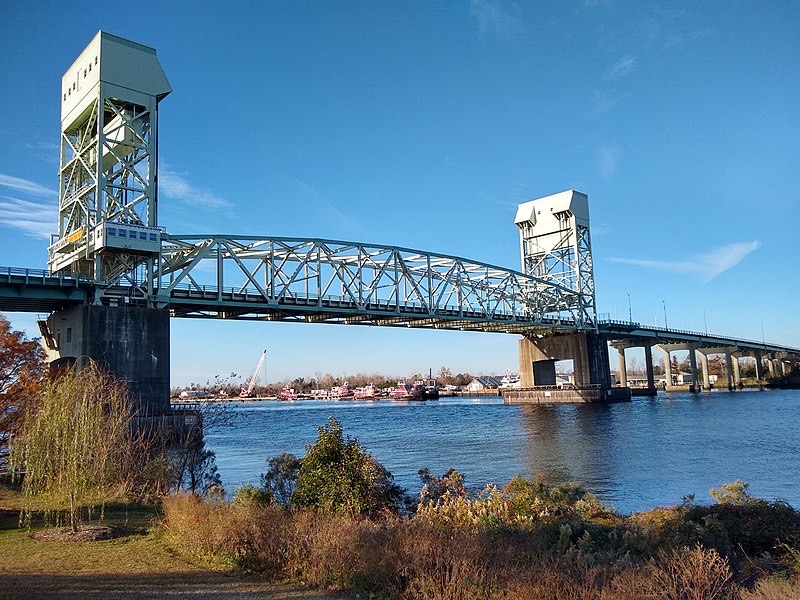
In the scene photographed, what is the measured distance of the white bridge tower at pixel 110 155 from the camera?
59031 mm

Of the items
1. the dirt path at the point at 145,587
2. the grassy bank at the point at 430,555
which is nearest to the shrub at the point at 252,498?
the grassy bank at the point at 430,555

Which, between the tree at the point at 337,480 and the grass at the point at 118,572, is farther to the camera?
the tree at the point at 337,480

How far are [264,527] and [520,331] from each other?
388 ft

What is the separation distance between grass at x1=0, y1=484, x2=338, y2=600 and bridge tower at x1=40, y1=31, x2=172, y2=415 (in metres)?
39.9

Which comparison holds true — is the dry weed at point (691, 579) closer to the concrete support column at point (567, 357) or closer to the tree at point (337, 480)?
the tree at point (337, 480)

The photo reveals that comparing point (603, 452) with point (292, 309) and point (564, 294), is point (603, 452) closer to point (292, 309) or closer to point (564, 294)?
point (292, 309)

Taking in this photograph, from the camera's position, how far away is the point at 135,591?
36.2 feet

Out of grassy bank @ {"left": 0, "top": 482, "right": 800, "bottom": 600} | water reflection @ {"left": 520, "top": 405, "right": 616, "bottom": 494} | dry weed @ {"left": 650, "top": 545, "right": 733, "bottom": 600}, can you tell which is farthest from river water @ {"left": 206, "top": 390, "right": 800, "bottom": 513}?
dry weed @ {"left": 650, "top": 545, "right": 733, "bottom": 600}

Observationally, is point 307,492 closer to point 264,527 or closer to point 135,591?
point 264,527

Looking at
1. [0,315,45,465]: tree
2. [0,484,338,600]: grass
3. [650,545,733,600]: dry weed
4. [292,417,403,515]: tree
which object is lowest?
[0,484,338,600]: grass

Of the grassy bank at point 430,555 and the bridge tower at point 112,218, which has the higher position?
the bridge tower at point 112,218

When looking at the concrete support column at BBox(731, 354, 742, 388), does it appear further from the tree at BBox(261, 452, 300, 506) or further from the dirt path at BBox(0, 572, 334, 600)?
the dirt path at BBox(0, 572, 334, 600)

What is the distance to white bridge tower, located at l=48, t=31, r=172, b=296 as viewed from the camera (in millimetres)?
59031

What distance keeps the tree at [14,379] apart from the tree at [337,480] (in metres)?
12.4
